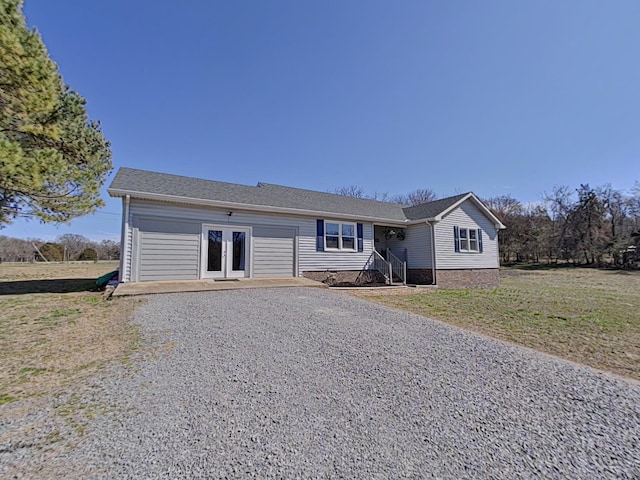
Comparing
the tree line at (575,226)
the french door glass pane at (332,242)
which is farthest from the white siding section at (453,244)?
the tree line at (575,226)

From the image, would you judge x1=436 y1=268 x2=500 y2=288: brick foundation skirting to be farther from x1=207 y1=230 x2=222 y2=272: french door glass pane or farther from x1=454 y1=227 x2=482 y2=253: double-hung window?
x1=207 y1=230 x2=222 y2=272: french door glass pane

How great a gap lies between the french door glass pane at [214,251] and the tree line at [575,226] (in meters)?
30.7

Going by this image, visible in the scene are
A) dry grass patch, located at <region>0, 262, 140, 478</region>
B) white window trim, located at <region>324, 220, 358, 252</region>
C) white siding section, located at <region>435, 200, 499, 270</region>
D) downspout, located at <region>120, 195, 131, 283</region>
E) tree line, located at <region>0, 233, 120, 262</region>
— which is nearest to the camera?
dry grass patch, located at <region>0, 262, 140, 478</region>

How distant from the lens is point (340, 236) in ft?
43.4

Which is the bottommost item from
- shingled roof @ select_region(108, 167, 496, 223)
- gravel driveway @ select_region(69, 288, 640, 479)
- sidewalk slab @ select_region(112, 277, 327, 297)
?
gravel driveway @ select_region(69, 288, 640, 479)

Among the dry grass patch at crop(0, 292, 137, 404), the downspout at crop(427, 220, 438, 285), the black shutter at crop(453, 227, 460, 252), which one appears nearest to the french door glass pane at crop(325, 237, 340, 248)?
the downspout at crop(427, 220, 438, 285)

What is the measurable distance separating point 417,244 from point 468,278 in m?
3.36

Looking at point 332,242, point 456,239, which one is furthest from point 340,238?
point 456,239

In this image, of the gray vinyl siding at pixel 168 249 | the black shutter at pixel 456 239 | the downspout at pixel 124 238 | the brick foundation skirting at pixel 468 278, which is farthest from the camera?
the black shutter at pixel 456 239

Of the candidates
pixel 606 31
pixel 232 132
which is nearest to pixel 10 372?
pixel 232 132

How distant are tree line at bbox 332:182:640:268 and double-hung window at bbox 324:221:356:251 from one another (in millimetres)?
24850

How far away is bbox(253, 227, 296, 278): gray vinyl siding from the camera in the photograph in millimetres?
11148

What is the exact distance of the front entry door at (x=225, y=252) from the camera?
10.3 meters

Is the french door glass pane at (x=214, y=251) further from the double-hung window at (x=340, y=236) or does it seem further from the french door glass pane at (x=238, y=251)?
the double-hung window at (x=340, y=236)
